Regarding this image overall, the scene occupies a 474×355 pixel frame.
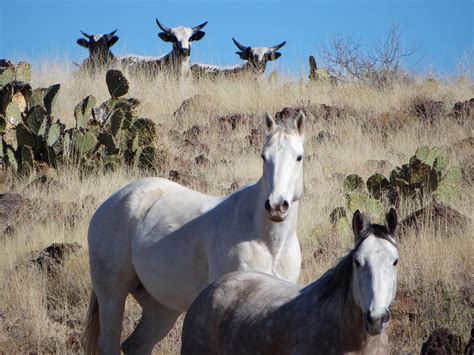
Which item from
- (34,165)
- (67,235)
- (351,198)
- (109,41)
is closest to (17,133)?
(34,165)

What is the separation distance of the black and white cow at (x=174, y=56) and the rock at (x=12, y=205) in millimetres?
8661

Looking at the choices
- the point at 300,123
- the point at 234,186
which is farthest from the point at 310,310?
the point at 234,186

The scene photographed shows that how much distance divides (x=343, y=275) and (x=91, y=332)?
3.71 m

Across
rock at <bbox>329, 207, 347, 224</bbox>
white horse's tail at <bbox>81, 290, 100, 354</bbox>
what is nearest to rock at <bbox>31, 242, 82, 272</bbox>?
white horse's tail at <bbox>81, 290, 100, 354</bbox>

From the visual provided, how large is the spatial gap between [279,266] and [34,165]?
24.0ft

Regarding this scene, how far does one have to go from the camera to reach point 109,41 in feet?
85.7

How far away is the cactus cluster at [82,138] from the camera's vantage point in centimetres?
1312

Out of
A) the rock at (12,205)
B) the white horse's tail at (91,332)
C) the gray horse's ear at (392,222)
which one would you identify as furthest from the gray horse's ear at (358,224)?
the rock at (12,205)

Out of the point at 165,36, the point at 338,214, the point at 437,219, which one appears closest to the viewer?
the point at 437,219

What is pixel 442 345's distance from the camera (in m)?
6.15

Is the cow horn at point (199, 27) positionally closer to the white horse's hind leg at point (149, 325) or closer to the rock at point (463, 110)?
the rock at point (463, 110)

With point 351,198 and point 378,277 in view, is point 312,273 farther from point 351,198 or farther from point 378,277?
point 378,277

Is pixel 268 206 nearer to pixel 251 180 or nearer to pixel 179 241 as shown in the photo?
pixel 179 241

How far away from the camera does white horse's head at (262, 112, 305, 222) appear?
648cm
